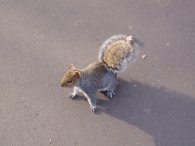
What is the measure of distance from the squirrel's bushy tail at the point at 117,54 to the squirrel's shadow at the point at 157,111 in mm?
313

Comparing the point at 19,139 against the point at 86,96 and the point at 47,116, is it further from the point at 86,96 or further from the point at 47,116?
the point at 86,96

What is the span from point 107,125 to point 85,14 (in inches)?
41.2

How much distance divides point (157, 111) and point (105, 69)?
1.69 ft

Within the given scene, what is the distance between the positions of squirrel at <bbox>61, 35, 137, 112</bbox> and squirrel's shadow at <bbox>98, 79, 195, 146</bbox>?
0.61 feet

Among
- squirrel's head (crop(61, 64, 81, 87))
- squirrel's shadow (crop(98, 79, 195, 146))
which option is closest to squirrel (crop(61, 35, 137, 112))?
squirrel's head (crop(61, 64, 81, 87))

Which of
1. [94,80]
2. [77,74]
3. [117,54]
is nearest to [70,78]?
[77,74]

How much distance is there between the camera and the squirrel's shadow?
288cm

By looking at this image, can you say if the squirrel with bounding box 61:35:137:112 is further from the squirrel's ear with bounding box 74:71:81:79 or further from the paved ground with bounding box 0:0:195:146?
the paved ground with bounding box 0:0:195:146

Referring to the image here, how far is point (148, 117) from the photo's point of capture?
2.95 metres

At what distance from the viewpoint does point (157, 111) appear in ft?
9.74

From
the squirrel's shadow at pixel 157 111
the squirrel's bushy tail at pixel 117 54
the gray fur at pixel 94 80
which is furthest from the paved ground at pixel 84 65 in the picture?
the squirrel's bushy tail at pixel 117 54

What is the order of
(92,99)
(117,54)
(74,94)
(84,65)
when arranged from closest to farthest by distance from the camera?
(117,54)
(92,99)
(74,94)
(84,65)

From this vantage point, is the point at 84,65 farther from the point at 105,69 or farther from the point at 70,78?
the point at 70,78

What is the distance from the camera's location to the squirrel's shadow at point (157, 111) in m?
2.88
